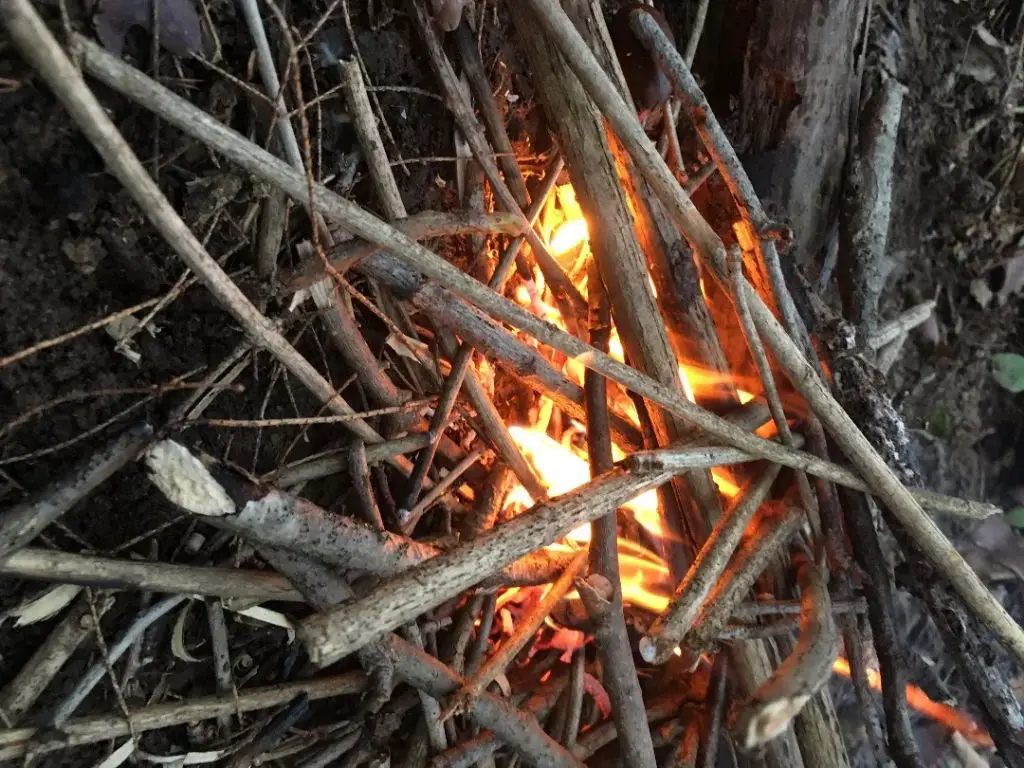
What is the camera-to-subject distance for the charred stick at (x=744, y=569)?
948 mm

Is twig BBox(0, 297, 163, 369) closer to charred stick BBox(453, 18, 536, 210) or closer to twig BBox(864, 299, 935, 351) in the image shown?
charred stick BBox(453, 18, 536, 210)

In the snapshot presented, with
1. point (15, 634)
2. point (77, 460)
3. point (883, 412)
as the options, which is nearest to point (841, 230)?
point (883, 412)

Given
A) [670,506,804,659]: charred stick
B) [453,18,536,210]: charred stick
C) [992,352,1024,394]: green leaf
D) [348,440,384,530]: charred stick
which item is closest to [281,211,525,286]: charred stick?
[453,18,536,210]: charred stick

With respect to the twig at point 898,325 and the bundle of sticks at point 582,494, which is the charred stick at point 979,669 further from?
the twig at point 898,325

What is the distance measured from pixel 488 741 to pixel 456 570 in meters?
0.48

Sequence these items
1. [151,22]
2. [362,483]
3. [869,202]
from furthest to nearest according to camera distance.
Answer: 1. [869,202]
2. [362,483]
3. [151,22]

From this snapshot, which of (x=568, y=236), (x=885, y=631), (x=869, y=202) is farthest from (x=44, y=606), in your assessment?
(x=869, y=202)

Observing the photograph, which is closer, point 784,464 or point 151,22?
point 151,22

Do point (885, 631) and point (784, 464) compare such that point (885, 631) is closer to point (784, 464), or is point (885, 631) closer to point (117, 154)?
point (784, 464)

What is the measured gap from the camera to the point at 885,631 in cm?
116

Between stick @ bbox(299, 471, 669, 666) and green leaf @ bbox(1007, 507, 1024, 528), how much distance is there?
1421mm

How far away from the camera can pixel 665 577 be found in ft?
4.12

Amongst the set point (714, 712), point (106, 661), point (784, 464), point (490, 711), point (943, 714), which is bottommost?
point (943, 714)

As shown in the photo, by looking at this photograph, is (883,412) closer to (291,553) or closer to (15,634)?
(291,553)
